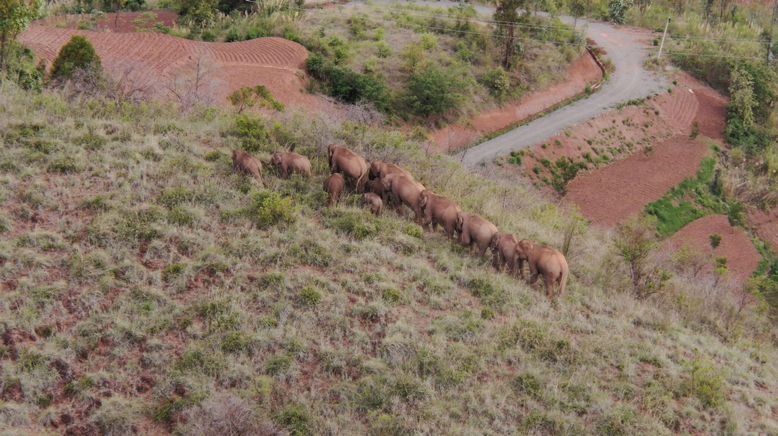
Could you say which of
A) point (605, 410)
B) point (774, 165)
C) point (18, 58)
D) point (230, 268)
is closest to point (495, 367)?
point (605, 410)

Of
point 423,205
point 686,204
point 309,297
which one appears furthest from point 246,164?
point 686,204

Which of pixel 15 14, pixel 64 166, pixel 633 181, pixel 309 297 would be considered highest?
pixel 15 14

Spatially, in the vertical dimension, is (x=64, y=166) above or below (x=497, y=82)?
above

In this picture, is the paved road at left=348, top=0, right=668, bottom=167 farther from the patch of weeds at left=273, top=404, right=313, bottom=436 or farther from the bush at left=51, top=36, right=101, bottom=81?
the patch of weeds at left=273, top=404, right=313, bottom=436

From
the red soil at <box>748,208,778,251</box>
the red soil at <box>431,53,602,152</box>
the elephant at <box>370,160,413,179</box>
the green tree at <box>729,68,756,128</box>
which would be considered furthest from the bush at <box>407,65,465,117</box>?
the green tree at <box>729,68,756,128</box>

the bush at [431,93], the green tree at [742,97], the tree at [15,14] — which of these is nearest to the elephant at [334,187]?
the tree at [15,14]

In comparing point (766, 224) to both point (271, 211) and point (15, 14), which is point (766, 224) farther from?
point (15, 14)

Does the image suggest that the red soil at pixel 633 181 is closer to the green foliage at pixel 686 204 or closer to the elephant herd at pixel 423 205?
the green foliage at pixel 686 204

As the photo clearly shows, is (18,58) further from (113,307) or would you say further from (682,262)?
(682,262)
